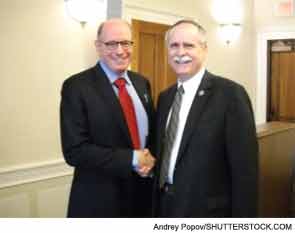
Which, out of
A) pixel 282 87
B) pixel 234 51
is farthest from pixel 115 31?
pixel 282 87

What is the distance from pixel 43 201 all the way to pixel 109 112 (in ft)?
2.40

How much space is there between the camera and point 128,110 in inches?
51.7

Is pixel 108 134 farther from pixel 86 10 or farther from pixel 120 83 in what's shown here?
pixel 86 10

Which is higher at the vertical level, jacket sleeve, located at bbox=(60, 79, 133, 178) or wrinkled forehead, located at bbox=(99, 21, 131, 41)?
wrinkled forehead, located at bbox=(99, 21, 131, 41)

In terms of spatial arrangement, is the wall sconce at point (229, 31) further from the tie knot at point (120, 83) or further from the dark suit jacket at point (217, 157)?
the dark suit jacket at point (217, 157)

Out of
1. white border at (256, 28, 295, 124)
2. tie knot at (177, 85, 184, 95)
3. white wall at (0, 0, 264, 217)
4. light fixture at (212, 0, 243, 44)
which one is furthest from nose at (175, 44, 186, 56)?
white border at (256, 28, 295, 124)

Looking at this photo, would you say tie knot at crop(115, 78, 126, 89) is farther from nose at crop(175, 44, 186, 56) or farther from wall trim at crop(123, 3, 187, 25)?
wall trim at crop(123, 3, 187, 25)

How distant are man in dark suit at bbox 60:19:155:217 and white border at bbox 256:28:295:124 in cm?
301

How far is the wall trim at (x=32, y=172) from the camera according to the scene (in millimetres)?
1737

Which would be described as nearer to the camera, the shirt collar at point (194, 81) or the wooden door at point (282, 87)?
the shirt collar at point (194, 81)

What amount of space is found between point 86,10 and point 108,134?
900 mm

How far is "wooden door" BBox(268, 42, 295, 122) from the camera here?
13.6 feet

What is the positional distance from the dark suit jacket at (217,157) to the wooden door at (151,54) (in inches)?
60.9

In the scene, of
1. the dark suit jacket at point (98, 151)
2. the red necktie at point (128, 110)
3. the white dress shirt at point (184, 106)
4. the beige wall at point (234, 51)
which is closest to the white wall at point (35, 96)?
the dark suit jacket at point (98, 151)
